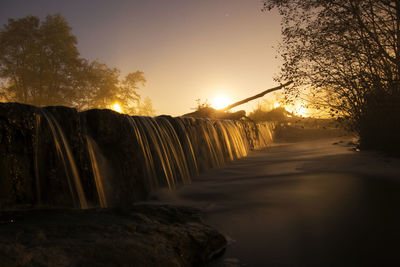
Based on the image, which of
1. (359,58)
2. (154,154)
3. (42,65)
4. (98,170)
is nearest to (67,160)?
(98,170)

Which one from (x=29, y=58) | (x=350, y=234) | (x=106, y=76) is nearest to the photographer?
(x=350, y=234)

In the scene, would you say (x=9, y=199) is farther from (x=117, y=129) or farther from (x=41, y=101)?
(x=41, y=101)

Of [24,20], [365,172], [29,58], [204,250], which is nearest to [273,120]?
[365,172]

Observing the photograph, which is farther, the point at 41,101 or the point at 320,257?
the point at 41,101

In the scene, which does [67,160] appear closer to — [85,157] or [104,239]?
[85,157]

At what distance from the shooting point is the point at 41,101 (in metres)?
22.5

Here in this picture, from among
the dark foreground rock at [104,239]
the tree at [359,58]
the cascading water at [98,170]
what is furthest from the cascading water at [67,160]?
the tree at [359,58]

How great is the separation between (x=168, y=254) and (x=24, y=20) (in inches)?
1185

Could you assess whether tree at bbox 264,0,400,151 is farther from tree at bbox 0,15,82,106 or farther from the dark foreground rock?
tree at bbox 0,15,82,106

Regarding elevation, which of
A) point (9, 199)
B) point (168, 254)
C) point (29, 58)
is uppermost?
point (29, 58)

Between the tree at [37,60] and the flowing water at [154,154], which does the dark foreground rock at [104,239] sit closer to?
the flowing water at [154,154]

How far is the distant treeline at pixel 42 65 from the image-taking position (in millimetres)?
21797

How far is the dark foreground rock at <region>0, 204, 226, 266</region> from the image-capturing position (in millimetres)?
1128

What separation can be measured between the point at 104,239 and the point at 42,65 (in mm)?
26836
